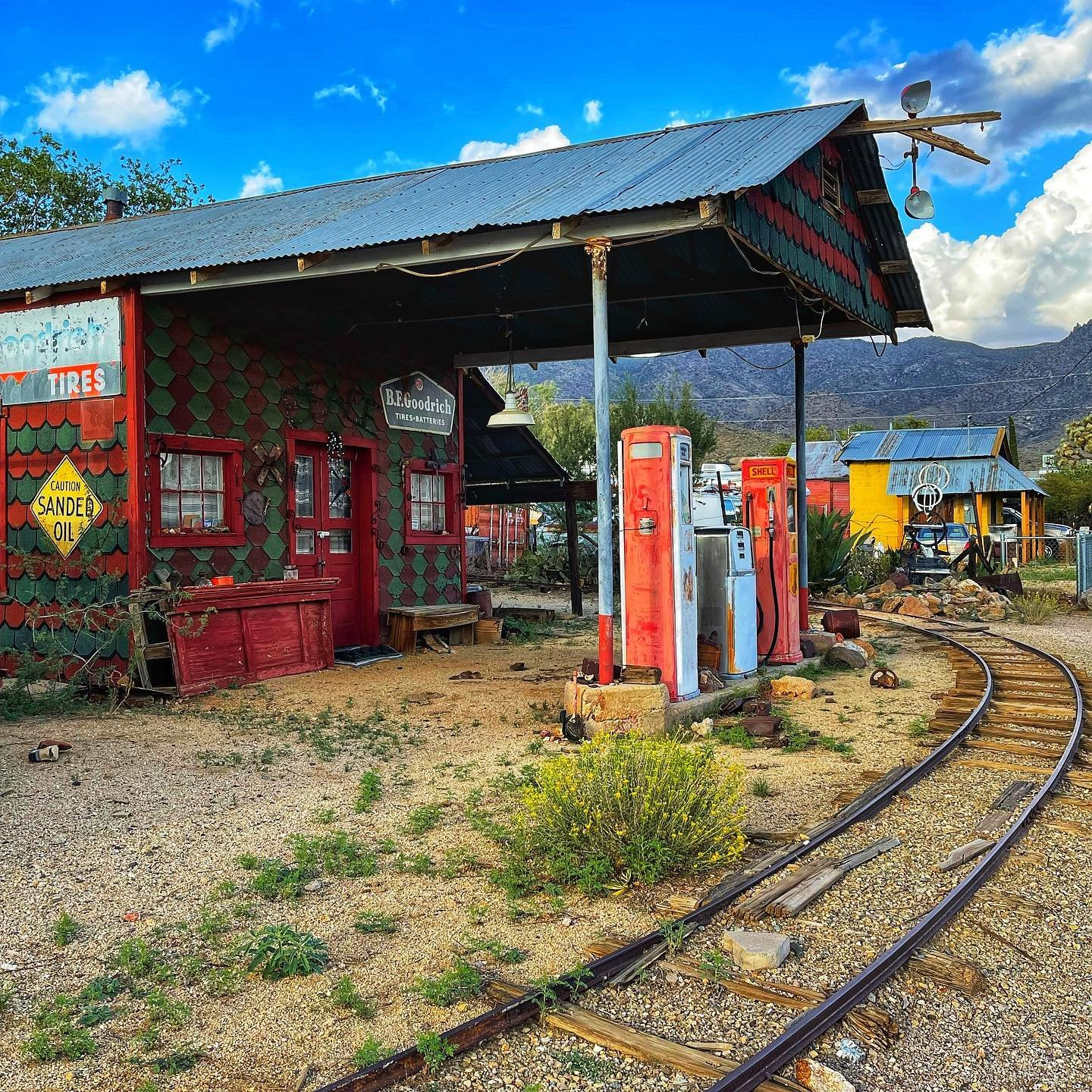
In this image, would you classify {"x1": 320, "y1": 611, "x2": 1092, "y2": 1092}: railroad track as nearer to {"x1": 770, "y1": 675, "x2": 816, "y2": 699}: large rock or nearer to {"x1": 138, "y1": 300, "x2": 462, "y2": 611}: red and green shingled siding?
{"x1": 770, "y1": 675, "x2": 816, "y2": 699}: large rock

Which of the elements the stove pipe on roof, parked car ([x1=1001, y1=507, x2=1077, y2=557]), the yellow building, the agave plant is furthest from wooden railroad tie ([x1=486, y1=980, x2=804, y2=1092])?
parked car ([x1=1001, y1=507, x2=1077, y2=557])

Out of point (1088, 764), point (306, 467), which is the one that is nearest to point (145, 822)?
point (1088, 764)

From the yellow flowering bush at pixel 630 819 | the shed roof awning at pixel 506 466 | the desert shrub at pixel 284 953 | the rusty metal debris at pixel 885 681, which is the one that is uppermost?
the shed roof awning at pixel 506 466

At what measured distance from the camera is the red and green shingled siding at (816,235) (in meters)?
8.38

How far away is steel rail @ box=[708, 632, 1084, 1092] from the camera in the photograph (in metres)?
3.00

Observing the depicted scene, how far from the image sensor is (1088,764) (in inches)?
274

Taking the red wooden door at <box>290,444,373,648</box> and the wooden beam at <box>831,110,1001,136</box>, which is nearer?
the wooden beam at <box>831,110,1001,136</box>

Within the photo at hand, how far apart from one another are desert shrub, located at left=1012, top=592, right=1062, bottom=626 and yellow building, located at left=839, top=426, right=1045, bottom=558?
549 inches

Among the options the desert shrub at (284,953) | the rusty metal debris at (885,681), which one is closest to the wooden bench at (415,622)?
the rusty metal debris at (885,681)

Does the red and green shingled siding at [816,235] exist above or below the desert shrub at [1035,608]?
above

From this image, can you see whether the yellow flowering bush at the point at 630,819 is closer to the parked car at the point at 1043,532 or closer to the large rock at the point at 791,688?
the large rock at the point at 791,688

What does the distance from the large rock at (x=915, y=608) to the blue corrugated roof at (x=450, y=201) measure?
10.5m

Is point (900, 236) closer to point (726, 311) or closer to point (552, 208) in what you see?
point (726, 311)

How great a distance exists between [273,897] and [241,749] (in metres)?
3.12
